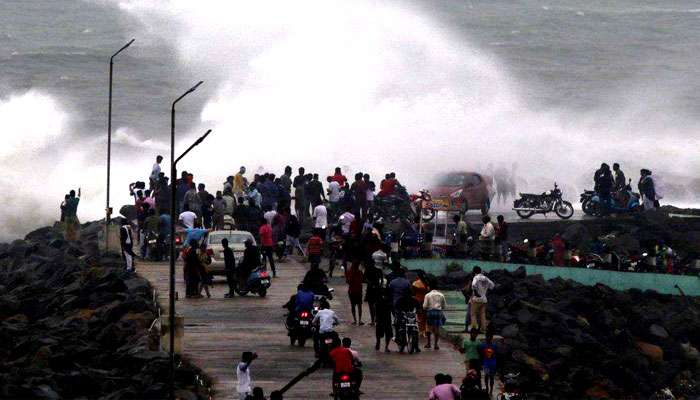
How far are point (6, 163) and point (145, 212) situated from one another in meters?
30.8

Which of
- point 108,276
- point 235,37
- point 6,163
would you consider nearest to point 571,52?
point 235,37

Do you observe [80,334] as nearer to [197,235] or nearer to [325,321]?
[325,321]

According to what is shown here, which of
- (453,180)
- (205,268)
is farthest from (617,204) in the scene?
(205,268)

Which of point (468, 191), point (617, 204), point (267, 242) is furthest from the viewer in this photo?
point (617, 204)

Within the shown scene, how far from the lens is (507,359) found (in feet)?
99.7

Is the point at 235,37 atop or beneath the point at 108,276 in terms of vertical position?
atop

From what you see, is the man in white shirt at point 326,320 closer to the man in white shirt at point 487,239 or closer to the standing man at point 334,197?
the man in white shirt at point 487,239

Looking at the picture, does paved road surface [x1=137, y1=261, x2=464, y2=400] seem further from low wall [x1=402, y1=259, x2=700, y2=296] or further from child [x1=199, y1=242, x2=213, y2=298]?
low wall [x1=402, y1=259, x2=700, y2=296]

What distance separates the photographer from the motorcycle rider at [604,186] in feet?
158

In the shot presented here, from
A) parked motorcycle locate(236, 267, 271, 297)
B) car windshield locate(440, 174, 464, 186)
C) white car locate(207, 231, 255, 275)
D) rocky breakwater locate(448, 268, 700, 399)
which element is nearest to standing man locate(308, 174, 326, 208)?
white car locate(207, 231, 255, 275)

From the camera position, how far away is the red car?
48.7 m

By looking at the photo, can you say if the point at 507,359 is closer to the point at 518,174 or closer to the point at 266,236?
the point at 266,236

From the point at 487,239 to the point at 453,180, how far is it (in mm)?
9558

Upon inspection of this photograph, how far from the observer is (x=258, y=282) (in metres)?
36.5
